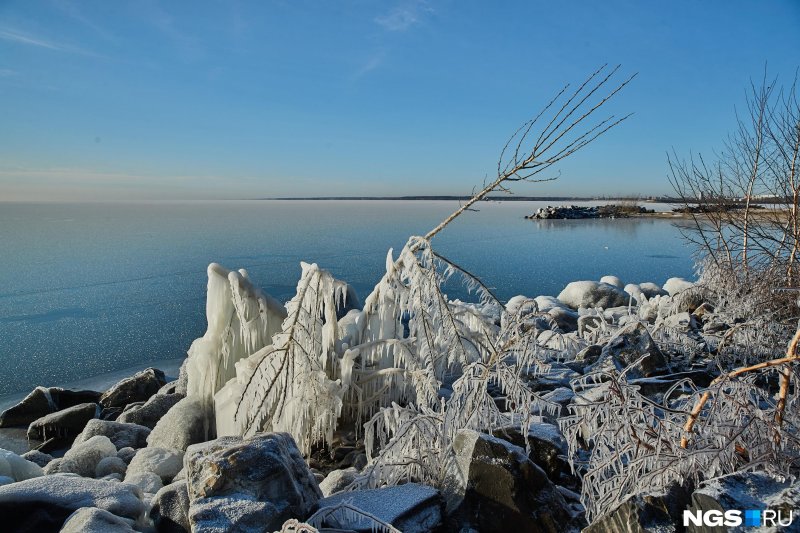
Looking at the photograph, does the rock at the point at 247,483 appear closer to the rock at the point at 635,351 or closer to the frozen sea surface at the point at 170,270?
the rock at the point at 635,351

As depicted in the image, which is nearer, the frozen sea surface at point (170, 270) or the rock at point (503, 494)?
the rock at point (503, 494)

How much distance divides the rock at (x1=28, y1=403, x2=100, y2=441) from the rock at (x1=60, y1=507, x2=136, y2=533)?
474 cm

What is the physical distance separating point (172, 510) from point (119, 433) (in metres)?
3.42

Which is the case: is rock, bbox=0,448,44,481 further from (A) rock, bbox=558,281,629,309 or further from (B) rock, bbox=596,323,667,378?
(A) rock, bbox=558,281,629,309

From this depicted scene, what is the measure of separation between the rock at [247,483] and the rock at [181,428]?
2599 mm

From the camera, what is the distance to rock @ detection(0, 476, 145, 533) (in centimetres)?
268

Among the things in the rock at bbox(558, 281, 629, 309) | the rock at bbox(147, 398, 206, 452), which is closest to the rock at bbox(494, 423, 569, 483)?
the rock at bbox(147, 398, 206, 452)

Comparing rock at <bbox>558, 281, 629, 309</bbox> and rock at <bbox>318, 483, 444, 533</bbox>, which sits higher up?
rock at <bbox>318, 483, 444, 533</bbox>

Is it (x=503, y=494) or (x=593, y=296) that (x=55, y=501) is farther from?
(x=593, y=296)

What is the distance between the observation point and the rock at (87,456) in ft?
15.8

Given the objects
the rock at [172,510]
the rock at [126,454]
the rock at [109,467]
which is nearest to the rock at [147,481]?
the rock at [109,467]

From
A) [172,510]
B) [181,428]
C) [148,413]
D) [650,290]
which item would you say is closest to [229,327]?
[181,428]

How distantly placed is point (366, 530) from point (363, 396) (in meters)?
2.44

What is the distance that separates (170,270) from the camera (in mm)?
18266
